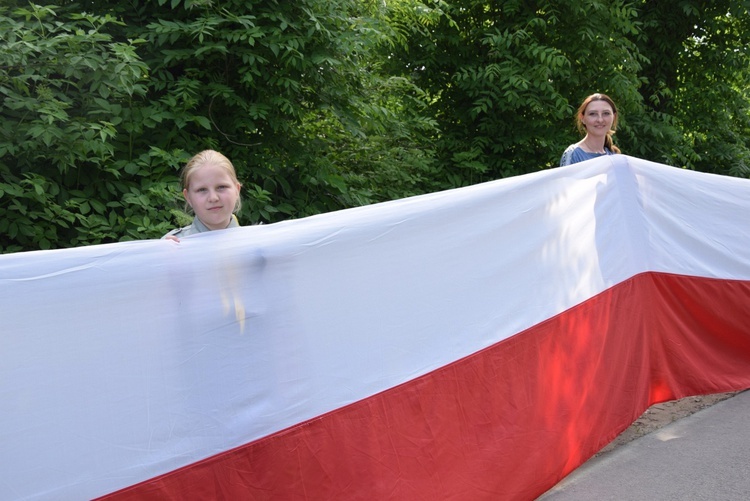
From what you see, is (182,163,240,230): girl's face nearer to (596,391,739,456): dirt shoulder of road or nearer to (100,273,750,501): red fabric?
(100,273,750,501): red fabric

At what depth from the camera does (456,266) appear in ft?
11.1

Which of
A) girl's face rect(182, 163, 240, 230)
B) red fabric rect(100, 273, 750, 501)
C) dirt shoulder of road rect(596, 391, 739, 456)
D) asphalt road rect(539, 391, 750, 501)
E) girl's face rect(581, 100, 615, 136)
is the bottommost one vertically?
dirt shoulder of road rect(596, 391, 739, 456)

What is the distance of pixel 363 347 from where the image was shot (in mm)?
3010

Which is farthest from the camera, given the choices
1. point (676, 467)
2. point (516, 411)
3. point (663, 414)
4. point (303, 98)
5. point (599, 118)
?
point (303, 98)

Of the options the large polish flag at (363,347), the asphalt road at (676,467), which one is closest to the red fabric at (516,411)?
the large polish flag at (363,347)

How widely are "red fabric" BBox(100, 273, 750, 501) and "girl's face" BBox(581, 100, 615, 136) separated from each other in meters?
1.07

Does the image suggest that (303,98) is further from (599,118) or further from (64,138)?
(599,118)

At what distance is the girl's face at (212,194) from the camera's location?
118 inches

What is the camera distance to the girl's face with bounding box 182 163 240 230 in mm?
2994

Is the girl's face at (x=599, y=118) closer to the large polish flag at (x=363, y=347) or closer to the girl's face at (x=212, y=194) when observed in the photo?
the large polish flag at (x=363, y=347)

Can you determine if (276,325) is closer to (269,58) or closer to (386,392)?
(386,392)

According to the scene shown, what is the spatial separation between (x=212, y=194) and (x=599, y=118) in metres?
2.91

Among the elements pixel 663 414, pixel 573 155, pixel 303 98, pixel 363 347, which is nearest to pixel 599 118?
pixel 573 155

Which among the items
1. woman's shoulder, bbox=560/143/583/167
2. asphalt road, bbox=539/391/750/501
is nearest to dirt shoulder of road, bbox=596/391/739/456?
asphalt road, bbox=539/391/750/501
